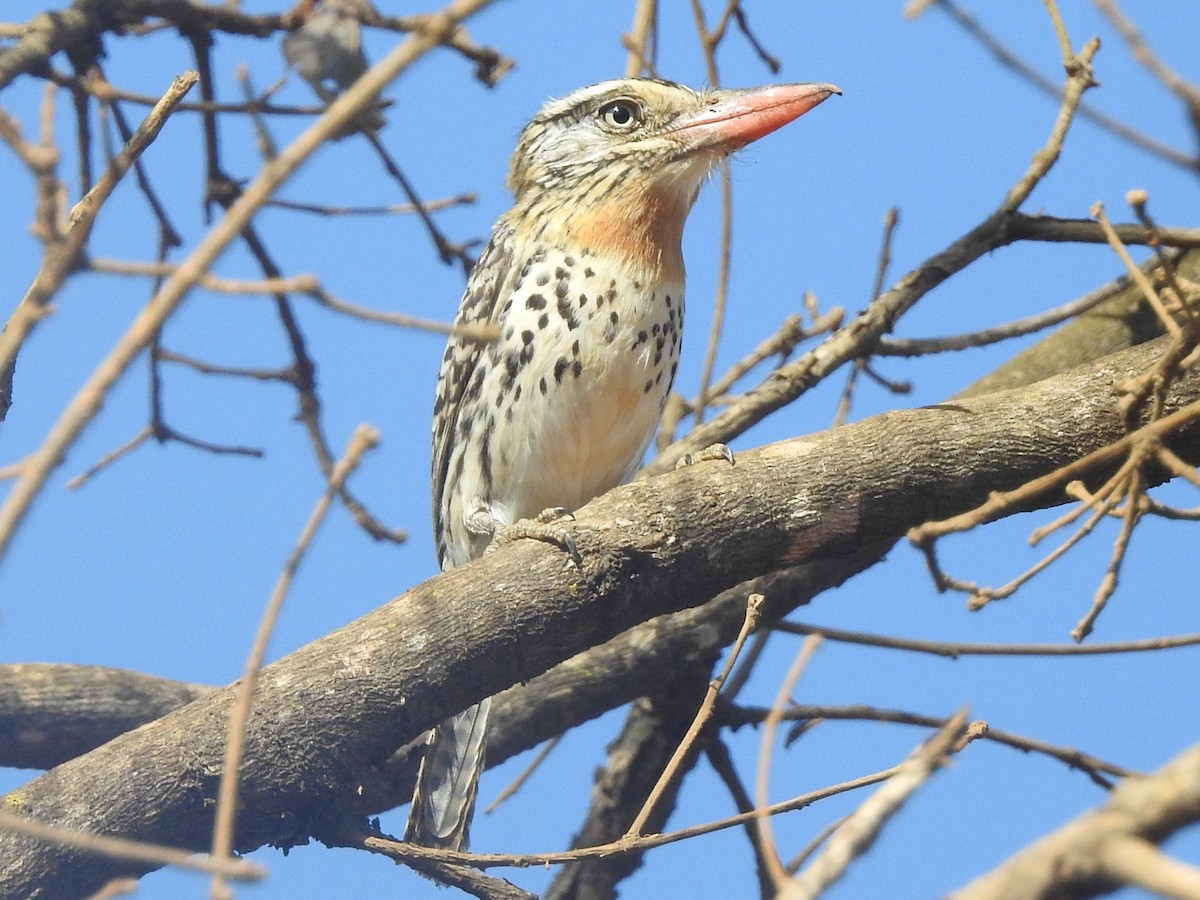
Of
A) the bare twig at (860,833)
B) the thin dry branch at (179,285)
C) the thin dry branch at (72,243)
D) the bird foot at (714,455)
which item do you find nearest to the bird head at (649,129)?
the bird foot at (714,455)

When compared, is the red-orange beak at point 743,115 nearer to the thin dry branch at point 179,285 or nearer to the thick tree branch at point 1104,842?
the thin dry branch at point 179,285

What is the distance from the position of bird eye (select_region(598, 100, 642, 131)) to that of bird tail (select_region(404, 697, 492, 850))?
1.96 meters

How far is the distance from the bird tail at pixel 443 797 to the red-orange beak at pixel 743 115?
76.5 inches

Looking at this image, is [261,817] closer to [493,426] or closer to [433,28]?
[493,426]

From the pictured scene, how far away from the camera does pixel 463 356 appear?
441 cm

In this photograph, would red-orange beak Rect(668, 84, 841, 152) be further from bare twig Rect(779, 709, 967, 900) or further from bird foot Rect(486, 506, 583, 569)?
bare twig Rect(779, 709, 967, 900)

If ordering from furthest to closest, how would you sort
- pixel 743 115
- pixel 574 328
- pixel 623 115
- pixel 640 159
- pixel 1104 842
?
pixel 623 115, pixel 640 159, pixel 743 115, pixel 574 328, pixel 1104 842

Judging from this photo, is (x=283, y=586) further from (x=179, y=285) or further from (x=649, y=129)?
(x=649, y=129)

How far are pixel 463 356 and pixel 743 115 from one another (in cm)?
114

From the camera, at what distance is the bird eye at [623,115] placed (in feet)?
14.6

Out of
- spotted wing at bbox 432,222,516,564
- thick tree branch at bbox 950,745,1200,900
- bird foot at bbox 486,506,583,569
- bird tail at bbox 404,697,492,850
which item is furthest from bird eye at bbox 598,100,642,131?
thick tree branch at bbox 950,745,1200,900

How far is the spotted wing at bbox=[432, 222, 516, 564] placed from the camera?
14.1ft

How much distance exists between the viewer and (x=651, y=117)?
443cm

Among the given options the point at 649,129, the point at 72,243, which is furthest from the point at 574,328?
the point at 72,243
